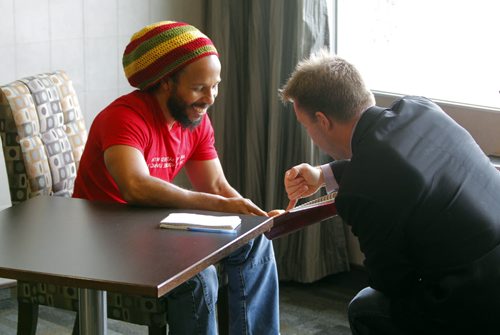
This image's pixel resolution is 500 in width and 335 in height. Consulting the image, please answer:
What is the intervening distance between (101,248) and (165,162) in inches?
31.4

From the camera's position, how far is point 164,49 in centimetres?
263

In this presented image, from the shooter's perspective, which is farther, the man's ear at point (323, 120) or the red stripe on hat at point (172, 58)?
the red stripe on hat at point (172, 58)

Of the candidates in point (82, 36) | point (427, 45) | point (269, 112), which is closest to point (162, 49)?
point (82, 36)

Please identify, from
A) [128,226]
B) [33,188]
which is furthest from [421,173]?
[33,188]

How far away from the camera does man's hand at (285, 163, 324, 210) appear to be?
2.67 metres

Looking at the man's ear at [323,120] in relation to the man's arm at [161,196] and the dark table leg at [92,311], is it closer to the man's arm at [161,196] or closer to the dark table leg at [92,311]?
the man's arm at [161,196]

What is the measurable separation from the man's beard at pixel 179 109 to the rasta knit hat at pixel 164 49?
8 centimetres

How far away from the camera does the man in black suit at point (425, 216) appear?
1.98 meters

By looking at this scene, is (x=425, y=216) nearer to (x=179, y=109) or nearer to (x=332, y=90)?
(x=332, y=90)

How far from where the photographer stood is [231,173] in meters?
3.96

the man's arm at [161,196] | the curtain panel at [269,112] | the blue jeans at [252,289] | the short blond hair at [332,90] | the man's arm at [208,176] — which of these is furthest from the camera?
the curtain panel at [269,112]

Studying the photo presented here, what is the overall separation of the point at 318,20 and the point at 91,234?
1.86 m

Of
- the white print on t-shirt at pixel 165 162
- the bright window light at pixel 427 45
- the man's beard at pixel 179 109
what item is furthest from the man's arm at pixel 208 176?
the bright window light at pixel 427 45

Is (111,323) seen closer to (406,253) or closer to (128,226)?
(128,226)
